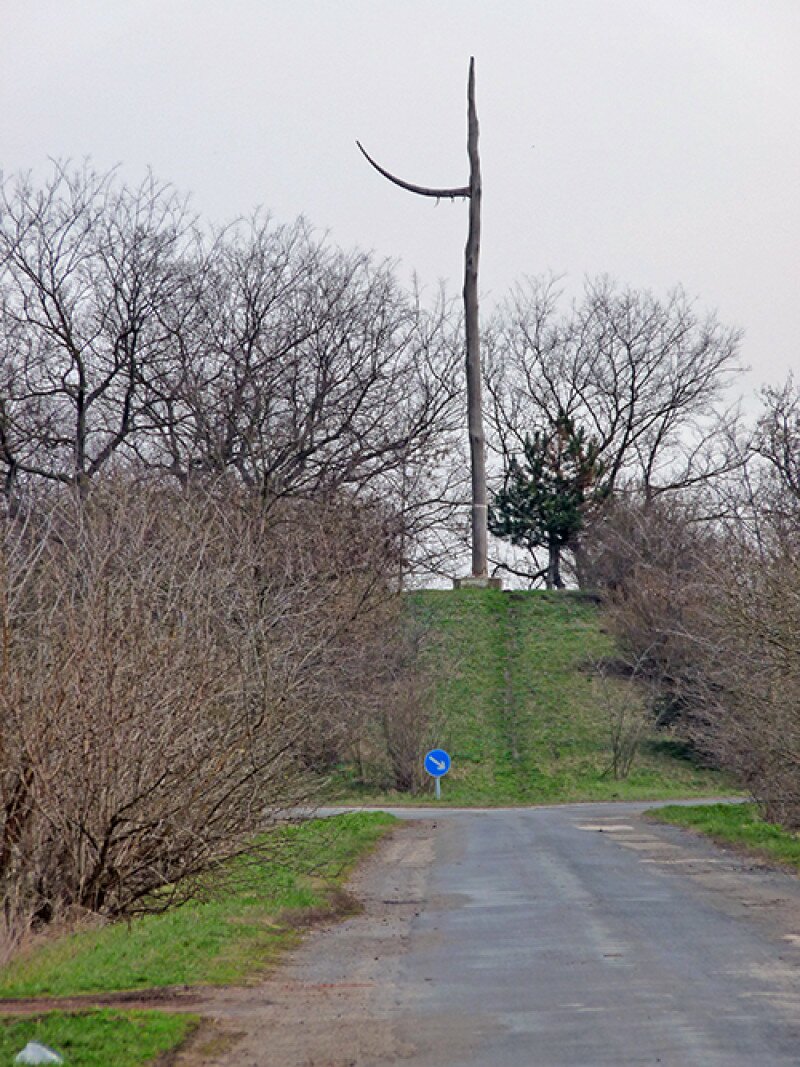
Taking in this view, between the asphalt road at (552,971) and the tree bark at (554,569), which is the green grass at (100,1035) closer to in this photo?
the asphalt road at (552,971)

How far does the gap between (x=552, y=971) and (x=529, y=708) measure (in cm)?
3547

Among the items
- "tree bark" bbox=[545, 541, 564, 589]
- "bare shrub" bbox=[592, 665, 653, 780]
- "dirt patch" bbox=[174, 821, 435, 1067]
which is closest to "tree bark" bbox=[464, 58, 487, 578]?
"bare shrub" bbox=[592, 665, 653, 780]

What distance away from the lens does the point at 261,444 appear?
Result: 32875 millimetres

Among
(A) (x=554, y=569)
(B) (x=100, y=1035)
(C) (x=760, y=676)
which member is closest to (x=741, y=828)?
(C) (x=760, y=676)

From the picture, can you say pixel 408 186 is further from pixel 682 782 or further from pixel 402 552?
pixel 682 782

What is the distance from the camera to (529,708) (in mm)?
45188

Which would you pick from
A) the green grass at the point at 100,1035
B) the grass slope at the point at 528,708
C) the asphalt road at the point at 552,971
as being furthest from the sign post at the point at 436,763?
the green grass at the point at 100,1035

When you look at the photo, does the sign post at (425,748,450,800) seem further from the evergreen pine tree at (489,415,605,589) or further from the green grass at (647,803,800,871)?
the evergreen pine tree at (489,415,605,589)

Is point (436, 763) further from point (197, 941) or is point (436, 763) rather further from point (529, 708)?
point (197, 941)

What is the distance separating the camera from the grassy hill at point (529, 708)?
38969 mm

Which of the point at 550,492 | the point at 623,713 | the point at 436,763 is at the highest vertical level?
the point at 550,492

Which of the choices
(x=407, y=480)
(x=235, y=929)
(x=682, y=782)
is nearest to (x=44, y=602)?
(x=235, y=929)

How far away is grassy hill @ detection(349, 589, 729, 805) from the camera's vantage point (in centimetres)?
3897

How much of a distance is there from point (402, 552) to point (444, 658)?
15.5m
